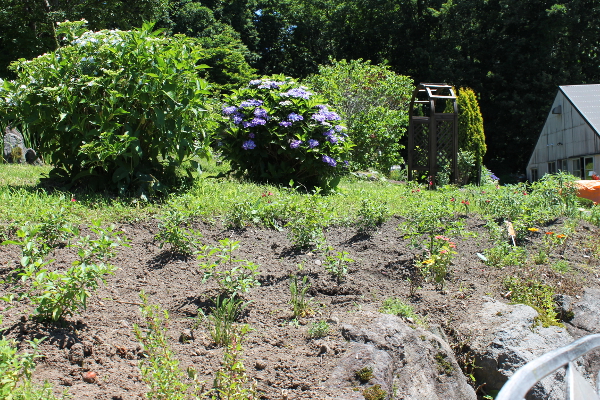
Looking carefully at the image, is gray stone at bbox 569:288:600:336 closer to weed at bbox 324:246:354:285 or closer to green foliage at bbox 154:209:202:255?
weed at bbox 324:246:354:285

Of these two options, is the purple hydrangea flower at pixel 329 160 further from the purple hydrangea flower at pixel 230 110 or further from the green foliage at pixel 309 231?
the green foliage at pixel 309 231

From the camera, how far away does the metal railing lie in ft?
2.82

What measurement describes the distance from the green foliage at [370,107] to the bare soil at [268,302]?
8.30 meters

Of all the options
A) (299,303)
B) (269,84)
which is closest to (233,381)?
(299,303)

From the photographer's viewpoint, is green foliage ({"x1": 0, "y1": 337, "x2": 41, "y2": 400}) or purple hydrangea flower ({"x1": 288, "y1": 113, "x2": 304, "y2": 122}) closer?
green foliage ({"x1": 0, "y1": 337, "x2": 41, "y2": 400})

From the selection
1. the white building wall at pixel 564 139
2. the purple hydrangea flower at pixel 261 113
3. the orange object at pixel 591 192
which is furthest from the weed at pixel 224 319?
the white building wall at pixel 564 139

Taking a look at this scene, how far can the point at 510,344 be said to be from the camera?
2.67 m

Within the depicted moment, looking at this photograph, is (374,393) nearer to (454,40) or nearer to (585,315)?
(585,315)

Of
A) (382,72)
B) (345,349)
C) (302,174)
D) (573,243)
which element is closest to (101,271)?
(345,349)

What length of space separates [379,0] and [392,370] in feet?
92.3

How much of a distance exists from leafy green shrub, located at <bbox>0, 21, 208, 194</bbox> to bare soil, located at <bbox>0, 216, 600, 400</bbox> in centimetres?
102

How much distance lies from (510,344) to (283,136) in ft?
14.7

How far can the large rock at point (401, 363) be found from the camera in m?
2.20

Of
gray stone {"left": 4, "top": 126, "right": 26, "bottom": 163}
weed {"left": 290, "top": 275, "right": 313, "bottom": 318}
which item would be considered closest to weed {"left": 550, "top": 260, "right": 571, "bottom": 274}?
weed {"left": 290, "top": 275, "right": 313, "bottom": 318}
